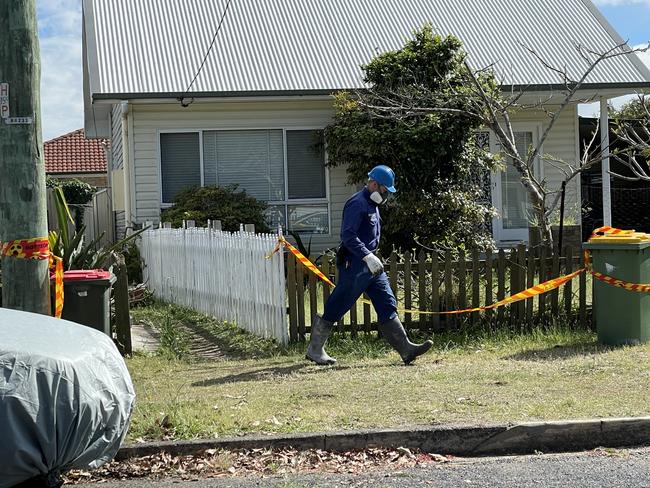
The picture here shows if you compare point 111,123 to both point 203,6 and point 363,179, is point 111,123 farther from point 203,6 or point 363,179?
point 363,179

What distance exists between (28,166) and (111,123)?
49.2ft

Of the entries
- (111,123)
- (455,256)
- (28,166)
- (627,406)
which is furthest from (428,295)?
(111,123)

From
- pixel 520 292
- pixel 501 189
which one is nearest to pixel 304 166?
pixel 501 189

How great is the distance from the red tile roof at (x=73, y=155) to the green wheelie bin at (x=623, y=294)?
124 feet

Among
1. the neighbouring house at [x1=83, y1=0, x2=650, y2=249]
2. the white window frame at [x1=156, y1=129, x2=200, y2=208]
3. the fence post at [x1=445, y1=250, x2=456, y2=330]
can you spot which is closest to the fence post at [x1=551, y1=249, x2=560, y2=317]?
the fence post at [x1=445, y1=250, x2=456, y2=330]

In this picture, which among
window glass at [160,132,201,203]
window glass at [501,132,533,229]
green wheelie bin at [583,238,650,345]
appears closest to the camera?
green wheelie bin at [583,238,650,345]

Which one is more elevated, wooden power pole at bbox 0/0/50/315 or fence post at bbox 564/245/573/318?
wooden power pole at bbox 0/0/50/315

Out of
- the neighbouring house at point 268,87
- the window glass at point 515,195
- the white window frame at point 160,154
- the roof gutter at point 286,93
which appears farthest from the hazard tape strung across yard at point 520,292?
the window glass at point 515,195

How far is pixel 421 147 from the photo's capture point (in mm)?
15281

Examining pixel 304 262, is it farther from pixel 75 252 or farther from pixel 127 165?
pixel 127 165

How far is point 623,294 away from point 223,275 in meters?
4.90

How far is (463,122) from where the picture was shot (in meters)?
15.3

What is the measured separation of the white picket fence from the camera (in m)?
10.1

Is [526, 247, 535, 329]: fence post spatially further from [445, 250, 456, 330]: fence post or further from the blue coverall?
the blue coverall
